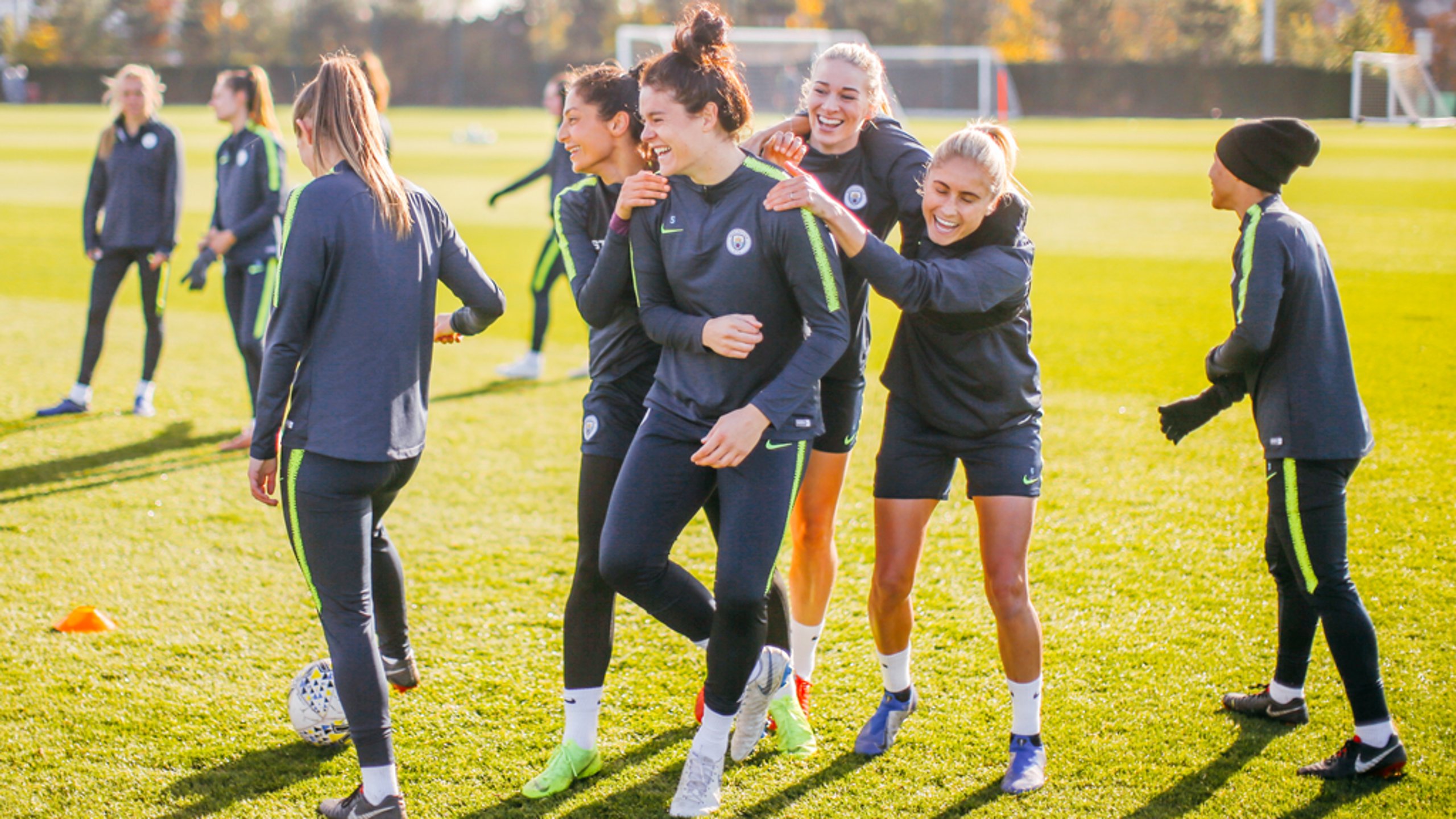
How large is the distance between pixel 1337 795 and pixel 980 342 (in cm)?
166

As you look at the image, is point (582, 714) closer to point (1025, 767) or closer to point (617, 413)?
point (617, 413)

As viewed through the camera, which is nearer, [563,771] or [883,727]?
[563,771]

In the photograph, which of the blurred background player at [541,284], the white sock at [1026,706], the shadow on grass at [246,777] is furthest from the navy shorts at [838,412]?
the blurred background player at [541,284]

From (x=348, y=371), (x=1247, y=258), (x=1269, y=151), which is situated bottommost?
(x=348, y=371)

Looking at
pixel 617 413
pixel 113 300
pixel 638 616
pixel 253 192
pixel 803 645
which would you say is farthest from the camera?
pixel 113 300

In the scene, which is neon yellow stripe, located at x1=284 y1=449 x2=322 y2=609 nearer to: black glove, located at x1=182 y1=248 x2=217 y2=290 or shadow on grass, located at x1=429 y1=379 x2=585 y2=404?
black glove, located at x1=182 y1=248 x2=217 y2=290

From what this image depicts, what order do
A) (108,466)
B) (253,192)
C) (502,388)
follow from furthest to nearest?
(502,388), (253,192), (108,466)

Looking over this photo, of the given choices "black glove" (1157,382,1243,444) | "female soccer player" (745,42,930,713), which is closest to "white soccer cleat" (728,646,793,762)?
"female soccer player" (745,42,930,713)

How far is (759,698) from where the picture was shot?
3.49m

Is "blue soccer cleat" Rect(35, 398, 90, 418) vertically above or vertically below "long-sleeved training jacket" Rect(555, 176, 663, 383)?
below

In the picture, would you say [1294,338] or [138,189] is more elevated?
[138,189]

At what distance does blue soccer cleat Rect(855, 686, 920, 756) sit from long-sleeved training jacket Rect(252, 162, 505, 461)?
1.70 metres

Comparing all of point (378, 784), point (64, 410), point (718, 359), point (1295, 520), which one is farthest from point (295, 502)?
point (64, 410)

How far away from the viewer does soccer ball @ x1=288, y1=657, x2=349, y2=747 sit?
377 cm
